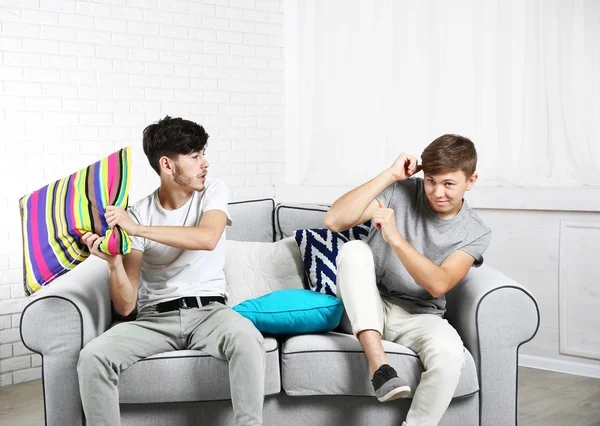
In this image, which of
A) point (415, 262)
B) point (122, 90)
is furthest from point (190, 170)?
point (122, 90)

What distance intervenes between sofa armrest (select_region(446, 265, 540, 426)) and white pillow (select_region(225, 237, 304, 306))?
768mm

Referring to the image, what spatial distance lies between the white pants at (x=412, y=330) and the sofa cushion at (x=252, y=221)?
2.15 ft

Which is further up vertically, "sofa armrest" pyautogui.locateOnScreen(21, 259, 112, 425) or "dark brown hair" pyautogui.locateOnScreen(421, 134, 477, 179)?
"dark brown hair" pyautogui.locateOnScreen(421, 134, 477, 179)

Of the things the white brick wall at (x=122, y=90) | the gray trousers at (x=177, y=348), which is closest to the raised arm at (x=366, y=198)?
the gray trousers at (x=177, y=348)

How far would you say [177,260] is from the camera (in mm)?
2613

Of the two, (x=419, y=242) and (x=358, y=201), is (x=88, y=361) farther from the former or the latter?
A: (x=419, y=242)

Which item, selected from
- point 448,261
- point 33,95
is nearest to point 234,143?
point 33,95

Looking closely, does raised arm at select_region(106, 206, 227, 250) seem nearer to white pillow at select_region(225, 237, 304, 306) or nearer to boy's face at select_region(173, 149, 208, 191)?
boy's face at select_region(173, 149, 208, 191)

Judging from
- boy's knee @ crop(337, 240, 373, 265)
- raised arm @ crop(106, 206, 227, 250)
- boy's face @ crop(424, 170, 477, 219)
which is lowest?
boy's knee @ crop(337, 240, 373, 265)

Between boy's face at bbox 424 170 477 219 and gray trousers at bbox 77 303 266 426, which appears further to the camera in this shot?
boy's face at bbox 424 170 477 219

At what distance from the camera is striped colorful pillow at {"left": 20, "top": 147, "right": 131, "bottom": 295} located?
2.29m

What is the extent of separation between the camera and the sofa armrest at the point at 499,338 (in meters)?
2.37

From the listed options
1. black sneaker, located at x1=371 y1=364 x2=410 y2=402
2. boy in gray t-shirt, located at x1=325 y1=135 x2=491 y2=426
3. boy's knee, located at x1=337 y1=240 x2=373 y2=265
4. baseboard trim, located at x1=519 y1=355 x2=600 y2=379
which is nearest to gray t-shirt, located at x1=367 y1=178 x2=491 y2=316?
boy in gray t-shirt, located at x1=325 y1=135 x2=491 y2=426

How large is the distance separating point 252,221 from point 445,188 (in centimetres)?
96
